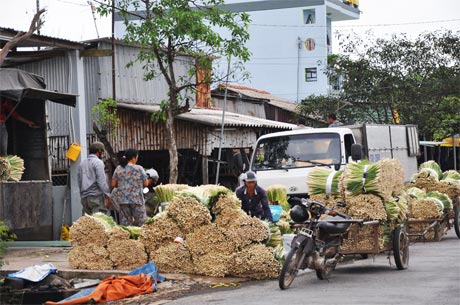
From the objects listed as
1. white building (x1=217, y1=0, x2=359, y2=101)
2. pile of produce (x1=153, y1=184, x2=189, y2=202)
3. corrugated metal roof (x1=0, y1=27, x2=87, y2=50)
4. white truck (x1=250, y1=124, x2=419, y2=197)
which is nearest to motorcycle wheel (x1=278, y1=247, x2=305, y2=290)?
pile of produce (x1=153, y1=184, x2=189, y2=202)

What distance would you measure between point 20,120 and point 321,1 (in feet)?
141

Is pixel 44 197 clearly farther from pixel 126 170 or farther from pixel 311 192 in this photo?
pixel 311 192

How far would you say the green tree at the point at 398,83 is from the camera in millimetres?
37312

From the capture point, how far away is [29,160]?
18.4 metres

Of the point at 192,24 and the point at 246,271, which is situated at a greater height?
the point at 192,24

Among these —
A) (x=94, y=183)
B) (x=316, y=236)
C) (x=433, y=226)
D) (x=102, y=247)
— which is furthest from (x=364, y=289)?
(x=433, y=226)

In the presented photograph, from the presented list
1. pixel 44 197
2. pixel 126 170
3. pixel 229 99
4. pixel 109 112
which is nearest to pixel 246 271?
pixel 126 170

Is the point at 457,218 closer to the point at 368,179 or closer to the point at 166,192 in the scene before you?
the point at 368,179

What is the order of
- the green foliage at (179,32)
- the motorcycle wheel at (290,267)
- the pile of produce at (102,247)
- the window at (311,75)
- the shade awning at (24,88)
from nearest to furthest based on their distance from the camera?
the motorcycle wheel at (290,267)
the pile of produce at (102,247)
the shade awning at (24,88)
the green foliage at (179,32)
the window at (311,75)

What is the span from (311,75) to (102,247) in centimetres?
4707

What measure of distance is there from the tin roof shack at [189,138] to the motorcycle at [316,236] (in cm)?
1103

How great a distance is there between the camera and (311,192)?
45.2ft

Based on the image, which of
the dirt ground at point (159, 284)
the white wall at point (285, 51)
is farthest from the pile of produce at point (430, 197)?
the white wall at point (285, 51)

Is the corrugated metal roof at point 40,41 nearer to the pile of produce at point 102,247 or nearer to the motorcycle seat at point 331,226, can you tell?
the pile of produce at point 102,247
